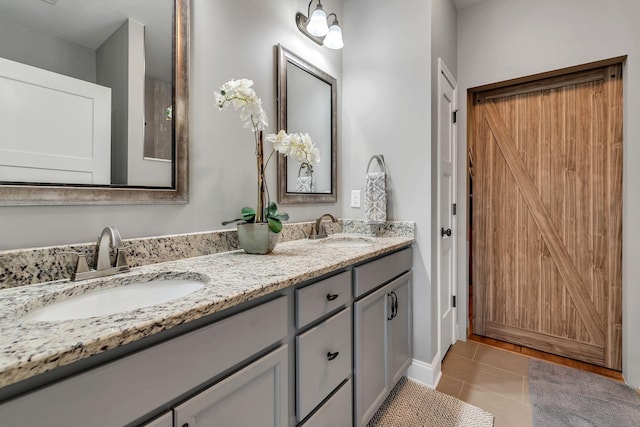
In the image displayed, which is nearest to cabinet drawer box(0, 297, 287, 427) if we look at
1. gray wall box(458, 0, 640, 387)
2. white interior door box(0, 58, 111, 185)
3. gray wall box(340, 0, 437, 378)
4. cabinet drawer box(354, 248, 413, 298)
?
cabinet drawer box(354, 248, 413, 298)

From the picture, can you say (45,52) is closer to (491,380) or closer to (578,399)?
(491,380)

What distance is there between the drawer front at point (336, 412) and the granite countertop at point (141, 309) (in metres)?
0.50

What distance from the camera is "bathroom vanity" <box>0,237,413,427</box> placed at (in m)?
0.48

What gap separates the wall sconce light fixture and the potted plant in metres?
0.69

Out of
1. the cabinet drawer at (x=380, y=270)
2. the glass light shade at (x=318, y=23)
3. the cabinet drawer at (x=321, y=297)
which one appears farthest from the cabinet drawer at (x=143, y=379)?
the glass light shade at (x=318, y=23)

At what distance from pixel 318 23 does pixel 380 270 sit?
1.40 metres

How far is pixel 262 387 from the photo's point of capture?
826 mm

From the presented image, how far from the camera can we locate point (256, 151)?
1.43 metres

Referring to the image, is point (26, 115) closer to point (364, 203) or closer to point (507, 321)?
point (364, 203)

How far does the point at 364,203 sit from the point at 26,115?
66.5 inches

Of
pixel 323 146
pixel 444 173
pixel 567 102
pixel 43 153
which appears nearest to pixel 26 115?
pixel 43 153

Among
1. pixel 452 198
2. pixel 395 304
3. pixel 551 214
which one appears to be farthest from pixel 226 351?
pixel 551 214

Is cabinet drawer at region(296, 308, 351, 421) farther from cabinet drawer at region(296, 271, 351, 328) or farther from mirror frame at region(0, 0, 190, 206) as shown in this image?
mirror frame at region(0, 0, 190, 206)

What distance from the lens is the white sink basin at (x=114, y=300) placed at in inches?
28.9
